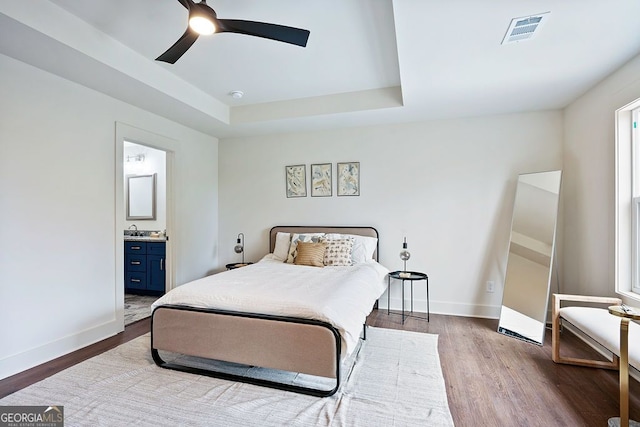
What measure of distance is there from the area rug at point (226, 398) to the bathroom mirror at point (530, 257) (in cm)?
123

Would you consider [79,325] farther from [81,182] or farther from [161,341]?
[81,182]

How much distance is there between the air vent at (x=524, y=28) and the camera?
192 centimetres

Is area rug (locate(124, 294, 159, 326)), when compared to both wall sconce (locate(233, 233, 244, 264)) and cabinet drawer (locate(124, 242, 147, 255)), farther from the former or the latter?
wall sconce (locate(233, 233, 244, 264))

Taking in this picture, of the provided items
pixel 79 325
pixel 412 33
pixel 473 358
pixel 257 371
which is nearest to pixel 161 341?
pixel 257 371

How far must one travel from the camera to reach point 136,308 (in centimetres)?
402

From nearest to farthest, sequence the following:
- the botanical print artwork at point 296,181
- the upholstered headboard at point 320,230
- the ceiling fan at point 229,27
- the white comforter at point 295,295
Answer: the ceiling fan at point 229,27 → the white comforter at point 295,295 → the upholstered headboard at point 320,230 → the botanical print artwork at point 296,181

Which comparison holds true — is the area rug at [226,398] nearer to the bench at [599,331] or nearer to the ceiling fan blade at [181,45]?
the bench at [599,331]

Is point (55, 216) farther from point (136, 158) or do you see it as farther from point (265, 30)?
point (136, 158)

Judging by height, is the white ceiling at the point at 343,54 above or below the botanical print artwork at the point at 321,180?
above

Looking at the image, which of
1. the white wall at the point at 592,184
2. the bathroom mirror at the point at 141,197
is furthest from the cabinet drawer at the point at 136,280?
the white wall at the point at 592,184

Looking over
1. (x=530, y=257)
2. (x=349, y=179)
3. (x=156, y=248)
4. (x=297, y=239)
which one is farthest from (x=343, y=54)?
(x=156, y=248)

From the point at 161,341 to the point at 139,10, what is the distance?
237cm

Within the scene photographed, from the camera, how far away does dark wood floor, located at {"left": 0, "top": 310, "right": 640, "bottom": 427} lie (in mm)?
1851

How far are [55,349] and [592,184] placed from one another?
16.4 feet
